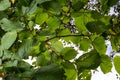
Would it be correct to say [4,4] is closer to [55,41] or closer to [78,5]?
[78,5]

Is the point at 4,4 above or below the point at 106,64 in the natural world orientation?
above

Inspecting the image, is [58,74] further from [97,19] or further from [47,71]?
[97,19]

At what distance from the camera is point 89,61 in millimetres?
1199

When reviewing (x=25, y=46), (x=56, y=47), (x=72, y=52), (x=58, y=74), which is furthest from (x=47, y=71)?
(x=56, y=47)

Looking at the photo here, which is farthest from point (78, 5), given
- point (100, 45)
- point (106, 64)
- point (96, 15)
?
point (106, 64)

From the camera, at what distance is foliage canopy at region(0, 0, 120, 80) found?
109 centimetres

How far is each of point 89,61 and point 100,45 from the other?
0.56 ft

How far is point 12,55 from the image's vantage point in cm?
121

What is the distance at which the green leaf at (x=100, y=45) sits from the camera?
52.0 inches

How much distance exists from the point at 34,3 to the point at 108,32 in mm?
469

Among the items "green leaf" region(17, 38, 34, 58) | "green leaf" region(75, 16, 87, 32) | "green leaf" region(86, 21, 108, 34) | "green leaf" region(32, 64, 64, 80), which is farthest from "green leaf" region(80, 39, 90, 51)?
"green leaf" region(32, 64, 64, 80)

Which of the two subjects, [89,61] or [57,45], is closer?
[89,61]

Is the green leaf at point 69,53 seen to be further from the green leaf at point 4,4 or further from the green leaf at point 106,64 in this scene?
the green leaf at point 4,4

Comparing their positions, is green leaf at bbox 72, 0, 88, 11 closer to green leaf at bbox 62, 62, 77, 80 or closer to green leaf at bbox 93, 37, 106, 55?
green leaf at bbox 93, 37, 106, 55
